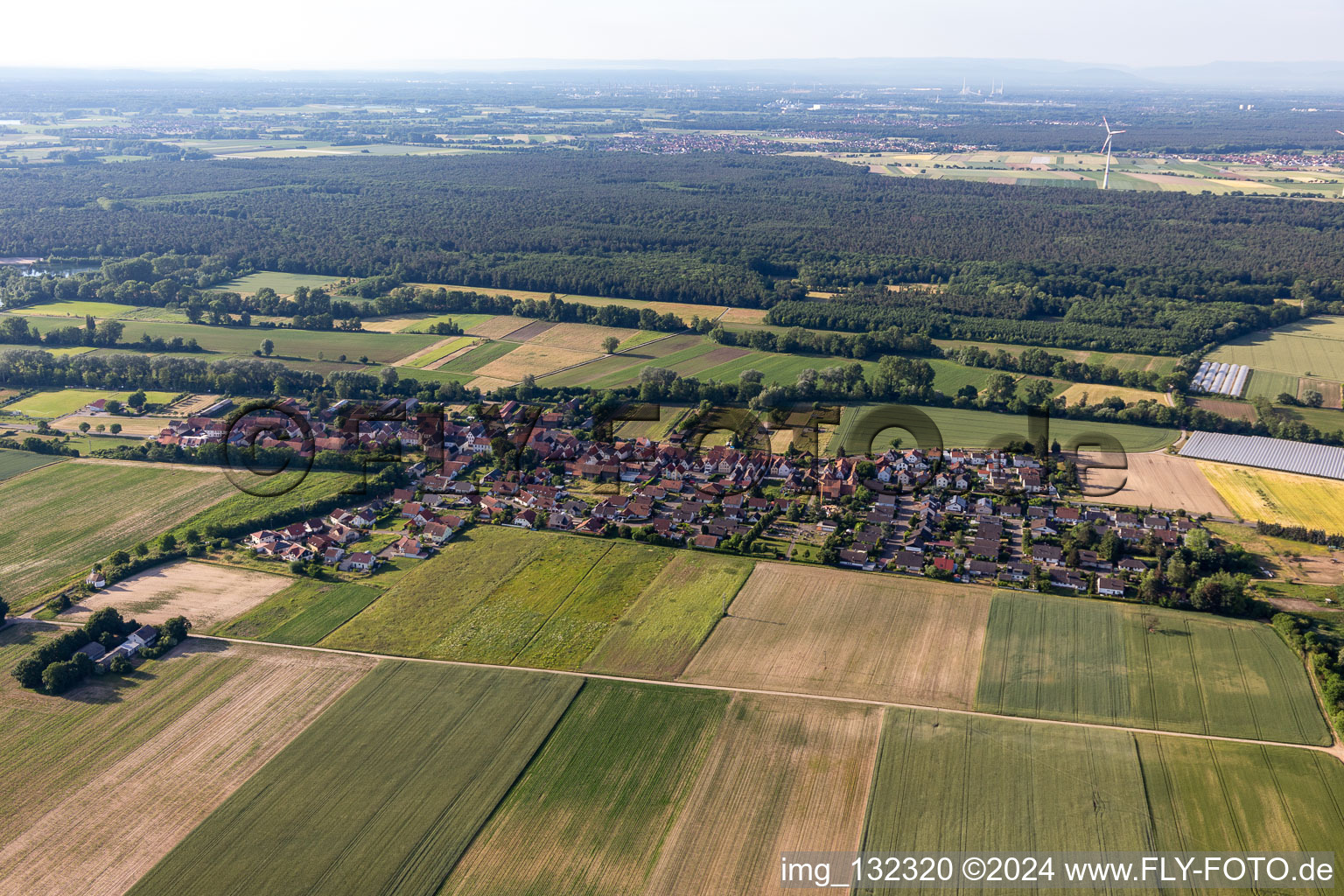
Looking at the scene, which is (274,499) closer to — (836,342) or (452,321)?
(452,321)

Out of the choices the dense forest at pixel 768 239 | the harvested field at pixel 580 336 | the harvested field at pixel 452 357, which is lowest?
the harvested field at pixel 452 357

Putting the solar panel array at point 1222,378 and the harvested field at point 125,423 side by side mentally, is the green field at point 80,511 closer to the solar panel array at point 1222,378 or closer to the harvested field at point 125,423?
the harvested field at point 125,423

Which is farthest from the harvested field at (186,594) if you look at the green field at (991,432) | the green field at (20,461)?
the green field at (991,432)

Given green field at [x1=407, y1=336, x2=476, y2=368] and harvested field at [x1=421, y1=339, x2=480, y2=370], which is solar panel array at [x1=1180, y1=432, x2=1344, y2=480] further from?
green field at [x1=407, y1=336, x2=476, y2=368]

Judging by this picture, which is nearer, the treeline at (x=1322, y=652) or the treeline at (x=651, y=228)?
the treeline at (x=1322, y=652)

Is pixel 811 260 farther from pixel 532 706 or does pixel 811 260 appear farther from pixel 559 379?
pixel 532 706

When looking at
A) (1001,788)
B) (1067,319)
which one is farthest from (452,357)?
(1001,788)

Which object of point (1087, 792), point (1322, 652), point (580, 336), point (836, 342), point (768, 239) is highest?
point (768, 239)

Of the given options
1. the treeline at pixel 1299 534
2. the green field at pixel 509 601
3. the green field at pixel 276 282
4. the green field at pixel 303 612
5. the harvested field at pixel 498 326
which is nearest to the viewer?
the green field at pixel 509 601
